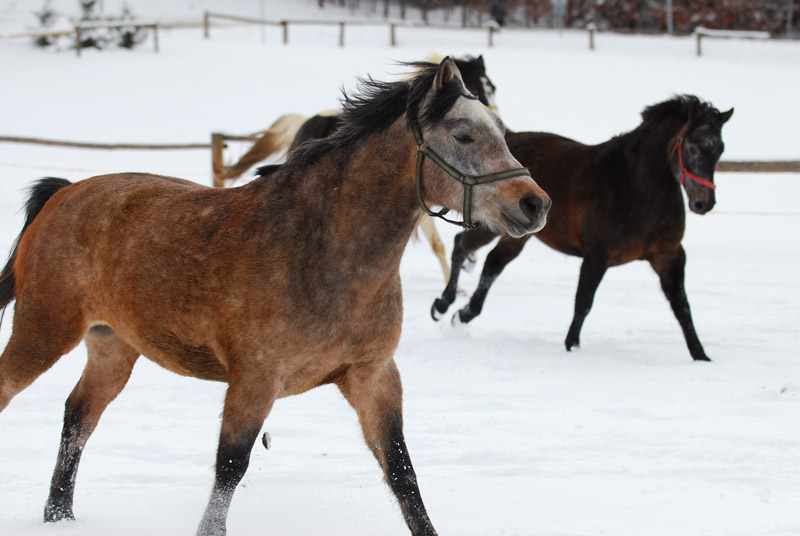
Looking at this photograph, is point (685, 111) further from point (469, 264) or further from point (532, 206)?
point (532, 206)

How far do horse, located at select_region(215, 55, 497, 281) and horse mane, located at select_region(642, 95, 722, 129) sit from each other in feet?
4.78

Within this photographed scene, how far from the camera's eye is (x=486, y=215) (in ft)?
8.80

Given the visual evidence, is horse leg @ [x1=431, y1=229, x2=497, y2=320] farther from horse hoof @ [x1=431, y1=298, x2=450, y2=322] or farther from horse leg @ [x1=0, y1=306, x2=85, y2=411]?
horse leg @ [x1=0, y1=306, x2=85, y2=411]

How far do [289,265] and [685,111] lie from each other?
14.2 feet

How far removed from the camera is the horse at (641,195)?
19.9 feet

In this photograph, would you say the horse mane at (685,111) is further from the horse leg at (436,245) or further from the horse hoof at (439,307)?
the horse leg at (436,245)

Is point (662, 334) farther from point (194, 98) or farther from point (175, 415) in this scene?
point (194, 98)

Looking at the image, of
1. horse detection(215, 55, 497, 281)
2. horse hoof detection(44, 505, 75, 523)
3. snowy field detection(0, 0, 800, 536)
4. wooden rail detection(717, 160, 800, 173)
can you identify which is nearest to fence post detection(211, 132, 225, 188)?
horse detection(215, 55, 497, 281)

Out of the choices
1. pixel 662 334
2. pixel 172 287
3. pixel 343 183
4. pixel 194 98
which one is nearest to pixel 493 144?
pixel 343 183

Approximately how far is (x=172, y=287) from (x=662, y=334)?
4930mm

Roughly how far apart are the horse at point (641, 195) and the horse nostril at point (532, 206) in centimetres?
379

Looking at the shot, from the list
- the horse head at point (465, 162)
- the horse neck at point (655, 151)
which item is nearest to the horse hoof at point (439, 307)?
the horse neck at point (655, 151)

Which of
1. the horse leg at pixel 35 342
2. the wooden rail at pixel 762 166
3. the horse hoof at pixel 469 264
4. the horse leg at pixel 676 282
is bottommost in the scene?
the horse hoof at pixel 469 264

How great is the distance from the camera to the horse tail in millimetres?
9281
